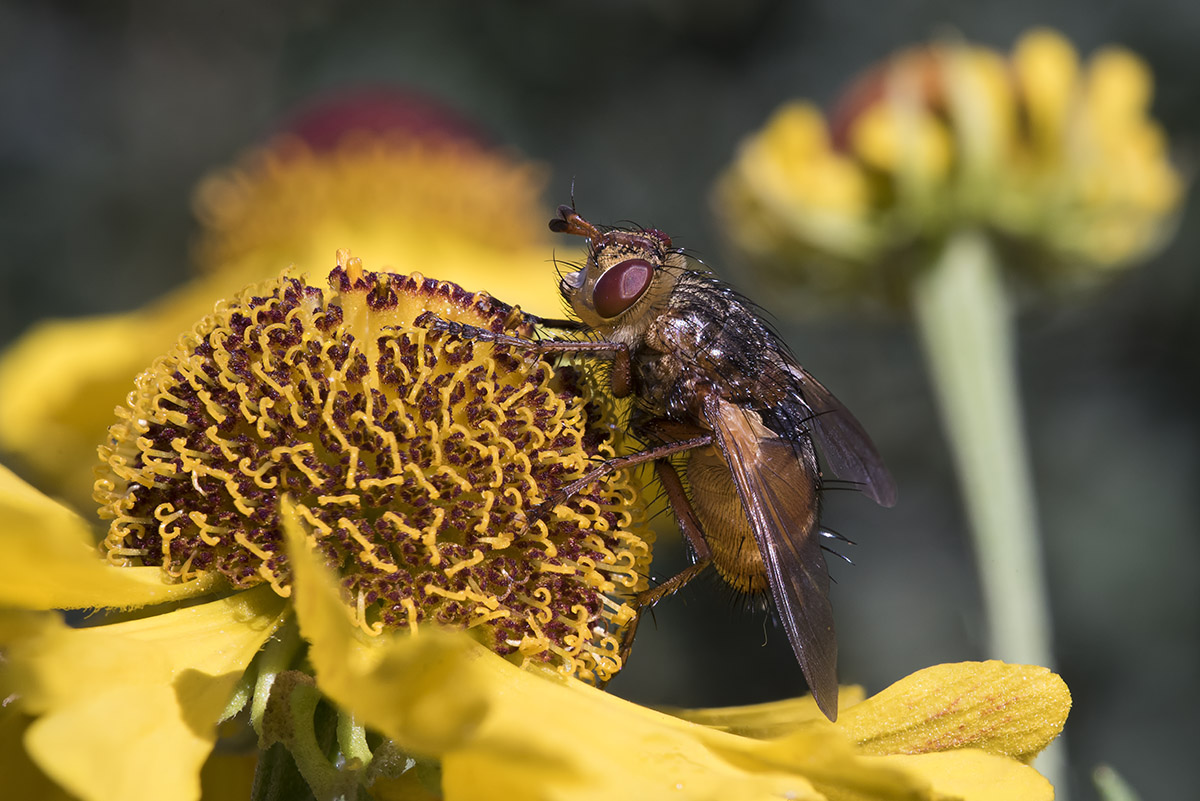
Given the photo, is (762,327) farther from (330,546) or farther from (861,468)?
(330,546)

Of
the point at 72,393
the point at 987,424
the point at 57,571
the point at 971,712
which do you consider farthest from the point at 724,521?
the point at 72,393

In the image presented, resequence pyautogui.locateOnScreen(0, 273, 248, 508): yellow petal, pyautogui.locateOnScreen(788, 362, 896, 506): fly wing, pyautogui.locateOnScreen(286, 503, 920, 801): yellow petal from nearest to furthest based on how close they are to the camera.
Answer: pyautogui.locateOnScreen(286, 503, 920, 801): yellow petal → pyautogui.locateOnScreen(788, 362, 896, 506): fly wing → pyautogui.locateOnScreen(0, 273, 248, 508): yellow petal

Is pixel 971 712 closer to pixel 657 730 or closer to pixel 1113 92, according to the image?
pixel 657 730

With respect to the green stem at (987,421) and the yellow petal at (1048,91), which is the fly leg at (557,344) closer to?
the green stem at (987,421)

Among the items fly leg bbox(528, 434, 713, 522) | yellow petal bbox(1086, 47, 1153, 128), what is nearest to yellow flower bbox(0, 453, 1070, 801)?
fly leg bbox(528, 434, 713, 522)

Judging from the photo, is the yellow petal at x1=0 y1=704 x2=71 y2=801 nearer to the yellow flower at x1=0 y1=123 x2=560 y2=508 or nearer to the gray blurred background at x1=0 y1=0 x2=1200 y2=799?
the yellow flower at x1=0 y1=123 x2=560 y2=508
